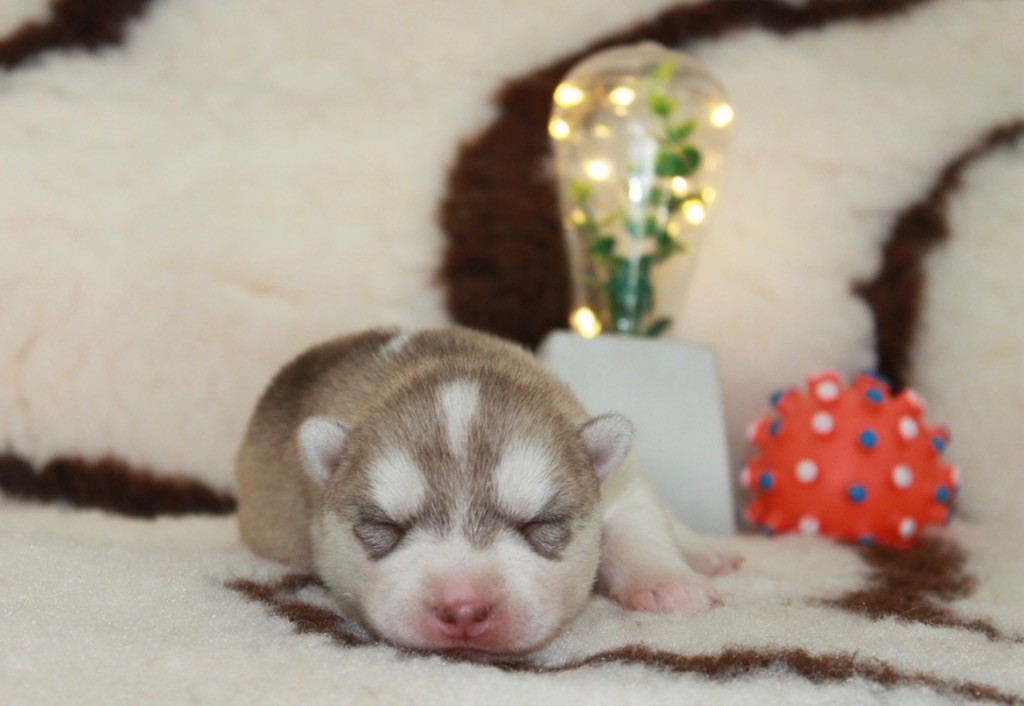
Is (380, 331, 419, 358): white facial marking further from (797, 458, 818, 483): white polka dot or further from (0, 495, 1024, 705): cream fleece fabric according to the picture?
(797, 458, 818, 483): white polka dot

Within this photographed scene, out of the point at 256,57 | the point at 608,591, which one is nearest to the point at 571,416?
the point at 608,591

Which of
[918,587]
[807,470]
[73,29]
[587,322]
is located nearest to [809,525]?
[807,470]

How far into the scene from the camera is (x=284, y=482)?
1.99 metres

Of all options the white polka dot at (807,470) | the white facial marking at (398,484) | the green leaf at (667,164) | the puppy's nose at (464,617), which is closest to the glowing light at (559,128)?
the green leaf at (667,164)

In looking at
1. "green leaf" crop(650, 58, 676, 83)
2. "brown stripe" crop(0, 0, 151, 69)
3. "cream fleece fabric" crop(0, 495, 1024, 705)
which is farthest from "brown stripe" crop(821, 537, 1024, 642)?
"brown stripe" crop(0, 0, 151, 69)

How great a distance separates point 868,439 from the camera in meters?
2.33

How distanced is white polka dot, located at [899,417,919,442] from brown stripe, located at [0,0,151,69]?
2.20m

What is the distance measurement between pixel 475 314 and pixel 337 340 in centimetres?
78

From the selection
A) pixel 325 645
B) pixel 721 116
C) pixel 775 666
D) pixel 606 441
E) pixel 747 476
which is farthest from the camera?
pixel 721 116

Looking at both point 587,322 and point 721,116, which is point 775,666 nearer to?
point 587,322

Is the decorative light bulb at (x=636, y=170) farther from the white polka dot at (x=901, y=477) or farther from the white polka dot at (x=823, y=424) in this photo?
the white polka dot at (x=901, y=477)

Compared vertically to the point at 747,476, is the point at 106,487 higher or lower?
lower

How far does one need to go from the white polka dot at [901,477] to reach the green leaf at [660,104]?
1.04 metres

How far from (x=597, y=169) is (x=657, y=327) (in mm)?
444
